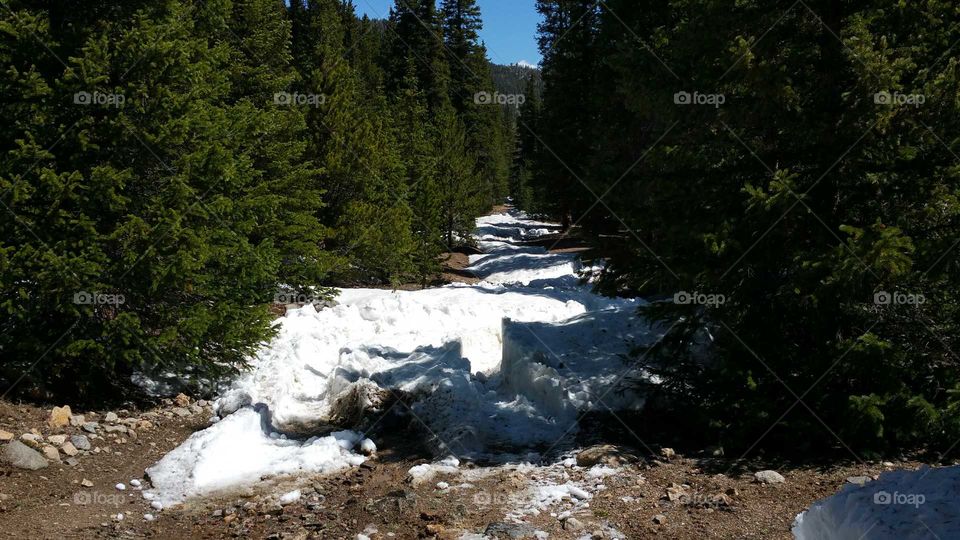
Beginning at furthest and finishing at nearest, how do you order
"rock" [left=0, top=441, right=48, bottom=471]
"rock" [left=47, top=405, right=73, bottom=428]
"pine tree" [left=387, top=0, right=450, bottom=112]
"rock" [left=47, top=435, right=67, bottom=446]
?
"pine tree" [left=387, top=0, right=450, bottom=112] → "rock" [left=47, top=405, right=73, bottom=428] → "rock" [left=47, top=435, right=67, bottom=446] → "rock" [left=0, top=441, right=48, bottom=471]

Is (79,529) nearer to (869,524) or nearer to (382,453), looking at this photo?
(382,453)

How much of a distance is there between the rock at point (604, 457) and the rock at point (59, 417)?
273 inches

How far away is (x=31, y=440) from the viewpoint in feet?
26.3

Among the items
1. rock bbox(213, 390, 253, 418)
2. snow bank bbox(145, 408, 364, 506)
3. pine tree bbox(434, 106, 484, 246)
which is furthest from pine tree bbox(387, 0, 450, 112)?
snow bank bbox(145, 408, 364, 506)

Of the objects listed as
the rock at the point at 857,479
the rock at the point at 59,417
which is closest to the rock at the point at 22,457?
the rock at the point at 59,417

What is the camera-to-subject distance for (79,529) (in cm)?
654

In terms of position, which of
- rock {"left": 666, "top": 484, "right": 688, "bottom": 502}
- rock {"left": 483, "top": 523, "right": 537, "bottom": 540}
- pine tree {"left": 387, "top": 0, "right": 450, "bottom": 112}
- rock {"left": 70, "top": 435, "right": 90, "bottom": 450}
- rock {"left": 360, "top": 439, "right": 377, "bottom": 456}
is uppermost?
pine tree {"left": 387, "top": 0, "right": 450, "bottom": 112}

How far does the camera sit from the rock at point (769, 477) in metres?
6.82

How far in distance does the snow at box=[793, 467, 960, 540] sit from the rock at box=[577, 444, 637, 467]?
299 centimetres

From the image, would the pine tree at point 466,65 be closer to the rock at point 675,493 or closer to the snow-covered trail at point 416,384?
the snow-covered trail at point 416,384

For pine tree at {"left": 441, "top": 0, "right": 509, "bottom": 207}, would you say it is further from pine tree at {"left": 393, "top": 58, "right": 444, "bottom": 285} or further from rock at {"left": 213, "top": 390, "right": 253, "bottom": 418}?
rock at {"left": 213, "top": 390, "right": 253, "bottom": 418}

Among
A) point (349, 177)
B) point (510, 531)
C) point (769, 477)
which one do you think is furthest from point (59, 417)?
point (349, 177)

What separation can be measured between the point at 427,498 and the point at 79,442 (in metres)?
4.81

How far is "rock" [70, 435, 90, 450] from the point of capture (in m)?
8.34
